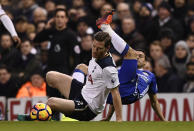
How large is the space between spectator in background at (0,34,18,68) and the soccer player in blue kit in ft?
17.0

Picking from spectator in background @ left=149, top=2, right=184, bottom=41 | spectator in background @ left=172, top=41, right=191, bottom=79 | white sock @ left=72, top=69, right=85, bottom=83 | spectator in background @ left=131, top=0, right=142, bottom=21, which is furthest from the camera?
spectator in background @ left=131, top=0, right=142, bottom=21

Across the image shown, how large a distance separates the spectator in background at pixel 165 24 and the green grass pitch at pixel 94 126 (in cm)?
612

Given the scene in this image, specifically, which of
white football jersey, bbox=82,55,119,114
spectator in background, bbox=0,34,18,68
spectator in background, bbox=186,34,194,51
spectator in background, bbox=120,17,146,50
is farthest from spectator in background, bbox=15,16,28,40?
white football jersey, bbox=82,55,119,114

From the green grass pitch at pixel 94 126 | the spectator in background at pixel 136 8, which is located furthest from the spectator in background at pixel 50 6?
the green grass pitch at pixel 94 126

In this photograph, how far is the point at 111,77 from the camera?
781 cm

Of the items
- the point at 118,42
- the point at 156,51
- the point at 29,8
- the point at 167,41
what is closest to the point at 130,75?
the point at 118,42

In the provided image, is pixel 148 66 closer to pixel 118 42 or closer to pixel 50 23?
pixel 50 23

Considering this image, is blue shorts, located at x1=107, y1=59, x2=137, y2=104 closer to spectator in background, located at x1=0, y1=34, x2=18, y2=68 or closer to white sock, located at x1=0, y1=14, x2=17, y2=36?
white sock, located at x1=0, y1=14, x2=17, y2=36

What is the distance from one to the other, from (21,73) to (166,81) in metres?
3.29

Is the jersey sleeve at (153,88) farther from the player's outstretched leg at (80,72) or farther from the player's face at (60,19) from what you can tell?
the player's face at (60,19)

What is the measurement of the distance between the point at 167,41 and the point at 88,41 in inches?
62.7

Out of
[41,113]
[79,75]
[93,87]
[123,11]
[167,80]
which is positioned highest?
[123,11]

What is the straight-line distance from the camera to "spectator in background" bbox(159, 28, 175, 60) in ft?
40.1

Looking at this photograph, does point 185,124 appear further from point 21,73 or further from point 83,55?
point 21,73
